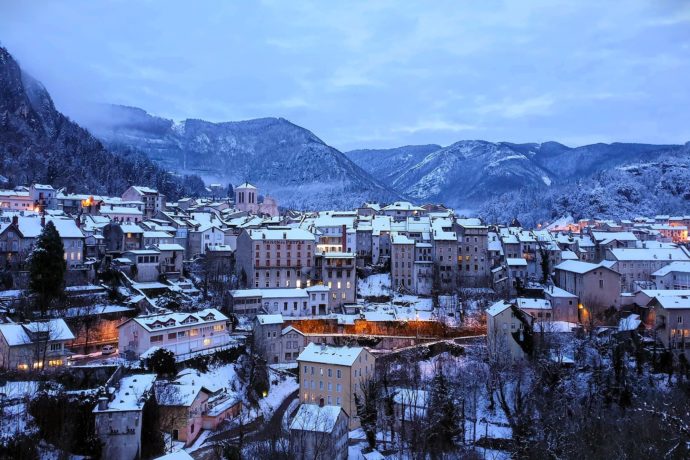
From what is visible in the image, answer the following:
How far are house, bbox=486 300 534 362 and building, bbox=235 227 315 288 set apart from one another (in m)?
21.8

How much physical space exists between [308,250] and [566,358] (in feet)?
97.7

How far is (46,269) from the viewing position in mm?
42750

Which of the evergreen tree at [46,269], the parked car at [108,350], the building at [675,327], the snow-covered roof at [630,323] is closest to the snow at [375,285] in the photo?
the snow-covered roof at [630,323]

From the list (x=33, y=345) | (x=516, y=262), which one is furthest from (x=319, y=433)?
(x=516, y=262)

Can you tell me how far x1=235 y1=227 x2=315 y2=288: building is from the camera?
60344 millimetres

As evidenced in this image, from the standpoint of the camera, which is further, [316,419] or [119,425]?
[316,419]

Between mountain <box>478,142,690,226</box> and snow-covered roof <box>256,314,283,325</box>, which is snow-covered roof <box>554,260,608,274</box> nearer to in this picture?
snow-covered roof <box>256,314,283,325</box>

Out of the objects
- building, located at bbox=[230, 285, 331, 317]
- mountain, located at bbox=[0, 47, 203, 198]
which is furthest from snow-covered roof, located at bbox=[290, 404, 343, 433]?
mountain, located at bbox=[0, 47, 203, 198]

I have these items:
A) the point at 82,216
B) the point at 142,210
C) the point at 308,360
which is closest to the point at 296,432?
the point at 308,360

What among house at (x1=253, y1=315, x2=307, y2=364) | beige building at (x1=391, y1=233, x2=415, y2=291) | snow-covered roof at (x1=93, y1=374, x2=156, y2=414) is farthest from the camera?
beige building at (x1=391, y1=233, x2=415, y2=291)

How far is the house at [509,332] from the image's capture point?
49656 mm

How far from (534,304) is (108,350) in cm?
4180

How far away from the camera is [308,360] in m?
43.1

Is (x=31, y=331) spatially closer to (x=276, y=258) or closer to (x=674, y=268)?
(x=276, y=258)
